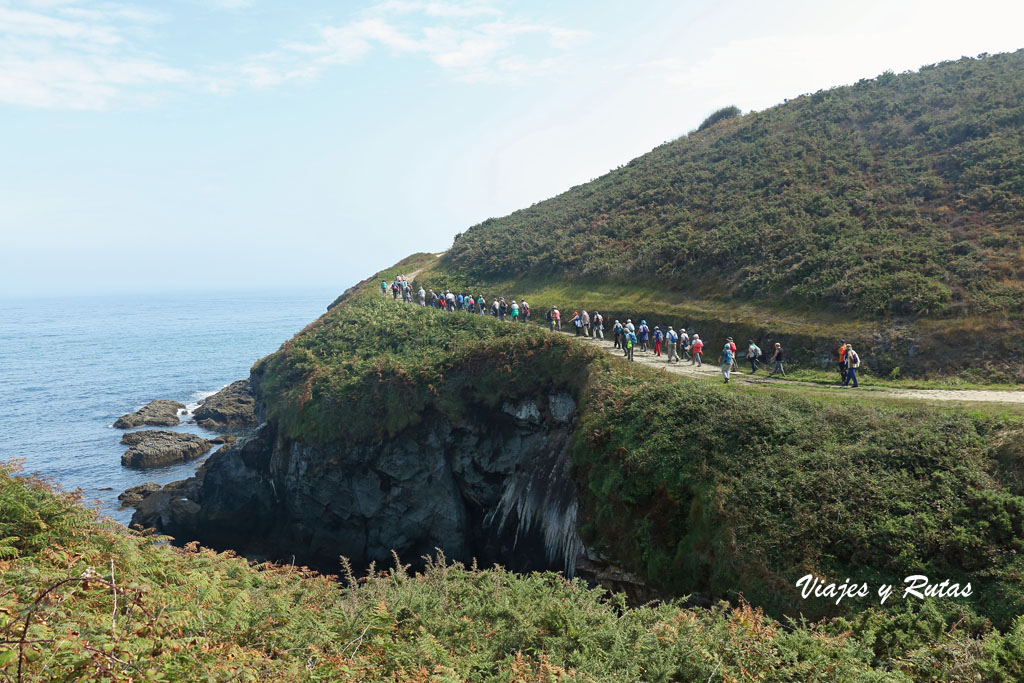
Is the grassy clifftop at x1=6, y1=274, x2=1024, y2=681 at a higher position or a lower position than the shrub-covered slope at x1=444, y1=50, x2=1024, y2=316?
lower

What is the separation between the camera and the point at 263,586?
12.9 meters

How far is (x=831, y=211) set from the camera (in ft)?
132

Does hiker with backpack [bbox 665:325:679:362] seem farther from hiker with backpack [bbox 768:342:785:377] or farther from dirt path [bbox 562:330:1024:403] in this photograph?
hiker with backpack [bbox 768:342:785:377]

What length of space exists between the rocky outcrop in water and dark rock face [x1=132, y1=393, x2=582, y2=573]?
21.0 meters

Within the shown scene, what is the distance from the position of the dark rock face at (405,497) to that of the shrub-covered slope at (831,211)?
1742 centimetres

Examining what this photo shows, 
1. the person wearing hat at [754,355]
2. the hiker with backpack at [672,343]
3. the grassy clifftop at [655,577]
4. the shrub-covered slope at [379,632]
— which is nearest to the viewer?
the shrub-covered slope at [379,632]

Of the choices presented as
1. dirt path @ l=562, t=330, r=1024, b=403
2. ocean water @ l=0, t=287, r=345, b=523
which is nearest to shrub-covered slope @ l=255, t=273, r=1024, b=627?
dirt path @ l=562, t=330, r=1024, b=403

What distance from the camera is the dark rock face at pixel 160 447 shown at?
42.0 m

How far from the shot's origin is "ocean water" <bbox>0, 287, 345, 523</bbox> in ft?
134

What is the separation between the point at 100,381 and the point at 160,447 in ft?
112

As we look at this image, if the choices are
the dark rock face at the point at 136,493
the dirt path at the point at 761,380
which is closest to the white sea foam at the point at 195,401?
the dark rock face at the point at 136,493

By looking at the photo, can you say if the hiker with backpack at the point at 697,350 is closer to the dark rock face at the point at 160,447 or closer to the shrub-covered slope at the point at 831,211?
the shrub-covered slope at the point at 831,211

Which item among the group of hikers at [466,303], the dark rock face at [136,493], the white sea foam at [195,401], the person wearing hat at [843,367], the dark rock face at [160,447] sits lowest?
the dark rock face at [136,493]

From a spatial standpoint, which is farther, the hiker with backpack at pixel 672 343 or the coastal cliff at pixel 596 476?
the hiker with backpack at pixel 672 343
